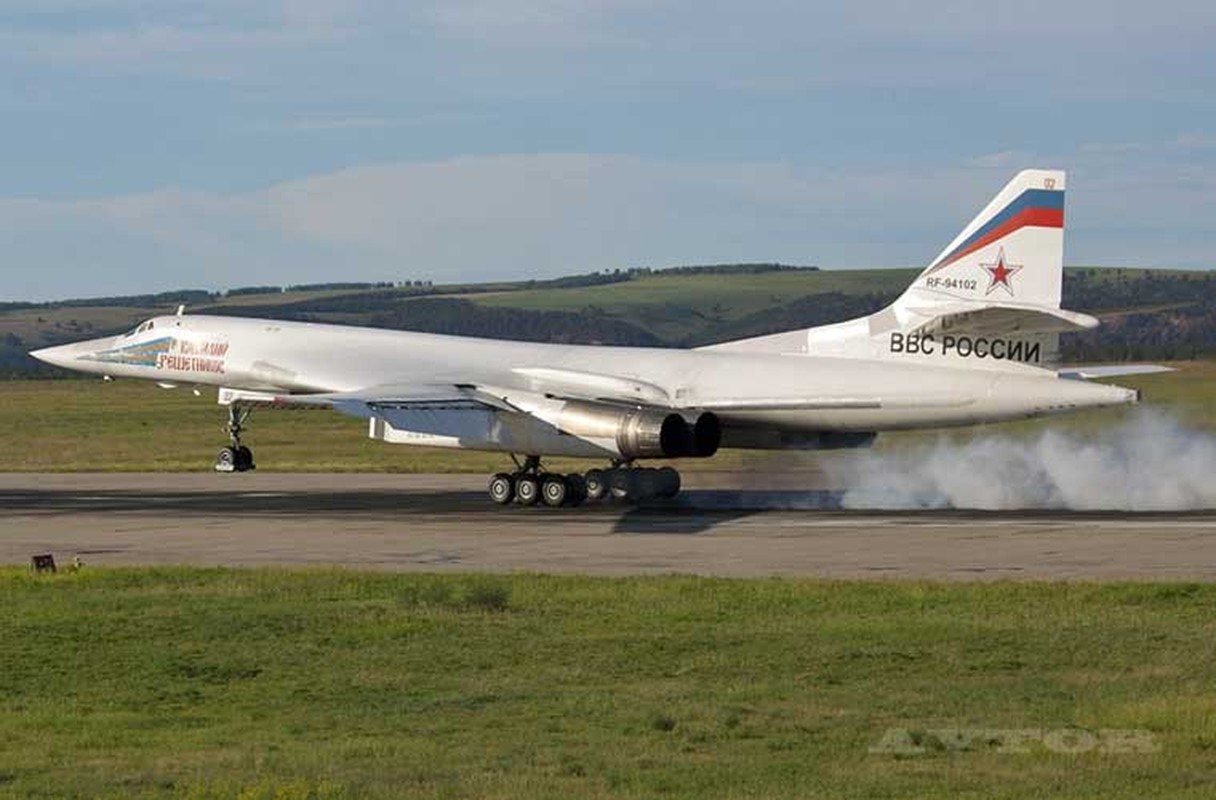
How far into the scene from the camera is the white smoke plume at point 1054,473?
38.3 metres

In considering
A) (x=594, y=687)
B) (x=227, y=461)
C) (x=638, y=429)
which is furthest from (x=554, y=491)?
(x=594, y=687)

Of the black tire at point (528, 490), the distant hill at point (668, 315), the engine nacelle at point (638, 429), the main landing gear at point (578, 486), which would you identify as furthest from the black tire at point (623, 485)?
the distant hill at point (668, 315)

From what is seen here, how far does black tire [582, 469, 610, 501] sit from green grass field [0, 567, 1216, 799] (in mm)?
14472

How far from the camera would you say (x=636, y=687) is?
17.5 metres

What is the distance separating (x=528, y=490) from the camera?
40.2m

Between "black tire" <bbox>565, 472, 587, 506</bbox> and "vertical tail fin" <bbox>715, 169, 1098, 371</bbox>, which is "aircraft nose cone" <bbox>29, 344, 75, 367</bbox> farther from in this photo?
"vertical tail fin" <bbox>715, 169, 1098, 371</bbox>

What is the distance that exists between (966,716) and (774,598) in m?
7.74

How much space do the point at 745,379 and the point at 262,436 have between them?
122ft

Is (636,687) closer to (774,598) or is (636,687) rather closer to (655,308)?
(774,598)

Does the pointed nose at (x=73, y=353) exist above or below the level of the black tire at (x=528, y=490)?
above

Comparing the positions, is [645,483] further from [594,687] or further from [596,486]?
[594,687]

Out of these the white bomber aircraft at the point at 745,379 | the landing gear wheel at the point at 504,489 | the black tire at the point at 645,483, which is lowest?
the landing gear wheel at the point at 504,489

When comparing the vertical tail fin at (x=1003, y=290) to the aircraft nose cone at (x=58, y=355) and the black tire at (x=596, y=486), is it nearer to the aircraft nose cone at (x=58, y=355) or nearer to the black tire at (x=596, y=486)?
the black tire at (x=596, y=486)

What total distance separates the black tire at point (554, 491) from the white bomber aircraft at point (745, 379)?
0.07ft
